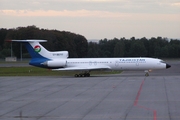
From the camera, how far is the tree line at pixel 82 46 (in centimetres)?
11431

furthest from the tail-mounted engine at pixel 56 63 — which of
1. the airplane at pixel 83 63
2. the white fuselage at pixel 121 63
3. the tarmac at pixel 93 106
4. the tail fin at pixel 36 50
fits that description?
the tarmac at pixel 93 106

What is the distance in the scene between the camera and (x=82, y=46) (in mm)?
122250

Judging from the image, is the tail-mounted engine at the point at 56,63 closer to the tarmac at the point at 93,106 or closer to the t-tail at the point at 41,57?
the t-tail at the point at 41,57

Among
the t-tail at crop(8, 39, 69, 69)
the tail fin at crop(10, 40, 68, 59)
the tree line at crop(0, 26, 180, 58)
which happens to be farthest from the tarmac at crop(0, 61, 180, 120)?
the tree line at crop(0, 26, 180, 58)

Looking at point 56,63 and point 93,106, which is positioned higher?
point 56,63

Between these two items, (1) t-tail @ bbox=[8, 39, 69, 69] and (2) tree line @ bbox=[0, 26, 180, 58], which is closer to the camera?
(1) t-tail @ bbox=[8, 39, 69, 69]

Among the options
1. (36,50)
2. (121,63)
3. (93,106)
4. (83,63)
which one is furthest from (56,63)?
(93,106)

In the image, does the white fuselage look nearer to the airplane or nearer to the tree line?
the airplane

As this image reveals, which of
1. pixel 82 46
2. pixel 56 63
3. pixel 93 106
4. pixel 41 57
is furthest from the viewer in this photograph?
pixel 82 46

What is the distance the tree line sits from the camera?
114m

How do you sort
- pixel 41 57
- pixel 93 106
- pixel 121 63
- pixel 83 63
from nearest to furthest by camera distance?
pixel 93 106, pixel 121 63, pixel 41 57, pixel 83 63

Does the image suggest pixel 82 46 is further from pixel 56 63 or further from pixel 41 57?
pixel 56 63

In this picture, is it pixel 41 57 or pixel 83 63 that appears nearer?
pixel 41 57

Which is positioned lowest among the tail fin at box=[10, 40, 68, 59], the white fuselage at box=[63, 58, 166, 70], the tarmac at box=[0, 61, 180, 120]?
the tarmac at box=[0, 61, 180, 120]
